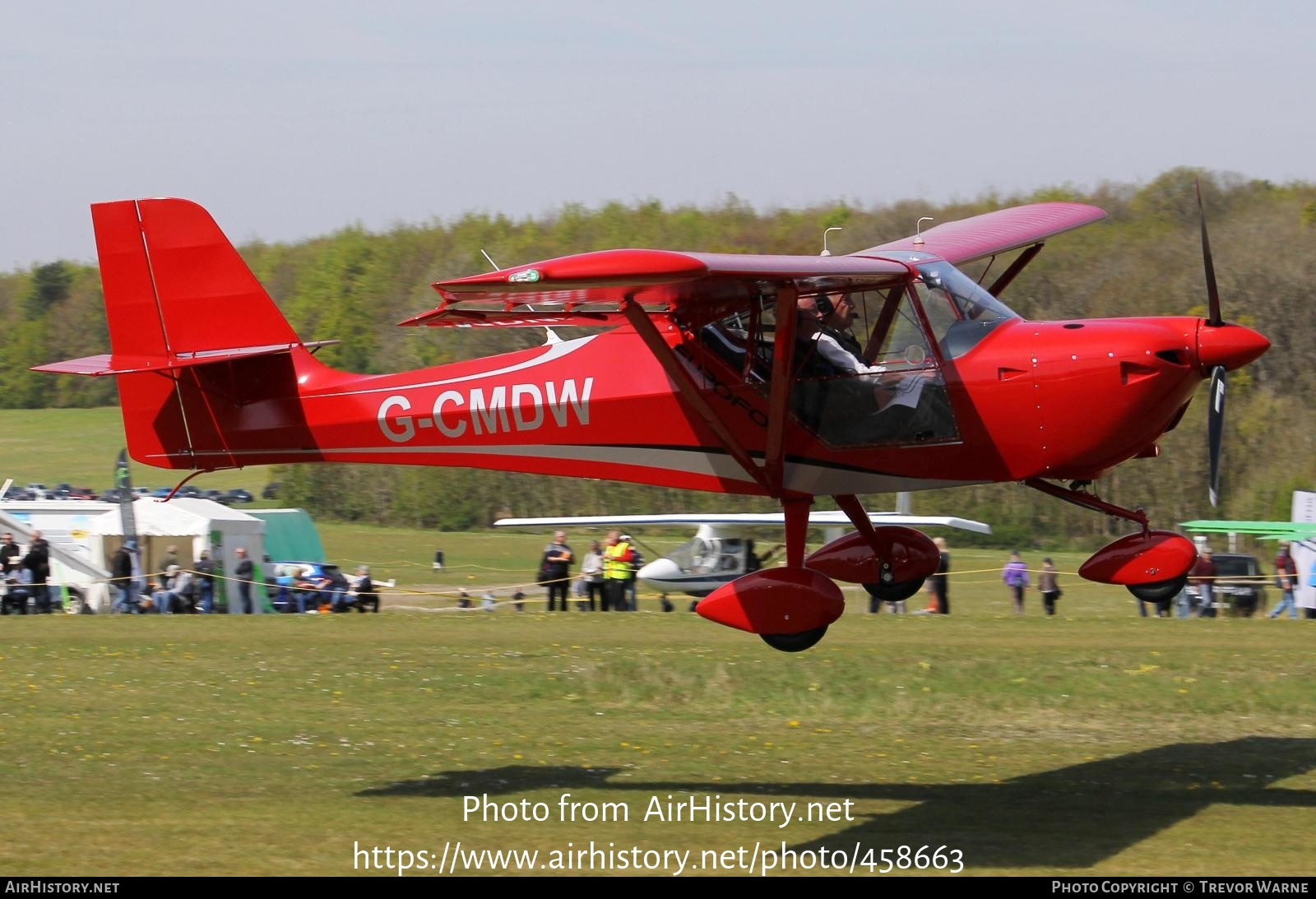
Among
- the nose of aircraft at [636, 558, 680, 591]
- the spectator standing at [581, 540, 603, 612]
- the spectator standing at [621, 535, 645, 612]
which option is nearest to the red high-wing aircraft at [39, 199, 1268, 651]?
the spectator standing at [621, 535, 645, 612]

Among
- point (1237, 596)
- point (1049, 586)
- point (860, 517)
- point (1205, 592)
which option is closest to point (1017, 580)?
point (1049, 586)

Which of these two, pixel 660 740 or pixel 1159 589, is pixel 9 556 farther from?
pixel 1159 589

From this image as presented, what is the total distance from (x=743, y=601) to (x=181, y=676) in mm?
9593

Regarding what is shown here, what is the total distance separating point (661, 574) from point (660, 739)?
13.7 m

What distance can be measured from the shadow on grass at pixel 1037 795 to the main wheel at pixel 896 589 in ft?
5.46

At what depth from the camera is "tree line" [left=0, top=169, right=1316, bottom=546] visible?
38.6 m

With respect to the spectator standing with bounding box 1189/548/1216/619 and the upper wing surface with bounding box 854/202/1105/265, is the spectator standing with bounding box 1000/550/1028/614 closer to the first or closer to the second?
the spectator standing with bounding box 1189/548/1216/619

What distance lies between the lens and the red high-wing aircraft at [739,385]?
10148 millimetres

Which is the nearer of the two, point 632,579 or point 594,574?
point 632,579

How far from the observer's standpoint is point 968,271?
26641mm

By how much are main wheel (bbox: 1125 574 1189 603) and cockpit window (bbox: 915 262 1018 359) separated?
212 cm

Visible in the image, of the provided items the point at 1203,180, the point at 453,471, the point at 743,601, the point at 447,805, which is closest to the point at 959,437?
the point at 743,601

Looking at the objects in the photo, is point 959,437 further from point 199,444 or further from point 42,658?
point 42,658

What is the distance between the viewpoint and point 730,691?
658 inches
